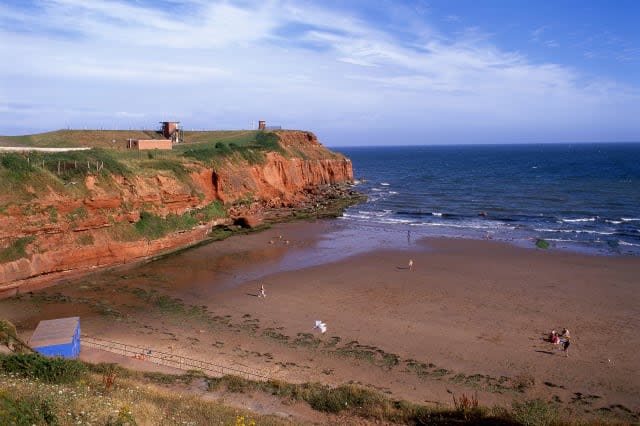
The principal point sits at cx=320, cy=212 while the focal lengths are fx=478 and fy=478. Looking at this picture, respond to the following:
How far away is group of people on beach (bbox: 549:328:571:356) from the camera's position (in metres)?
19.5

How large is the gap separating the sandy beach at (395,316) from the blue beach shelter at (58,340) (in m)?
2.45

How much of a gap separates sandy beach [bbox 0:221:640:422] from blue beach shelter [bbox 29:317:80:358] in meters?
2.45

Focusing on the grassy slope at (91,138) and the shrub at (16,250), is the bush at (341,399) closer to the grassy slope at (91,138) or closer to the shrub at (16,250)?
the shrub at (16,250)

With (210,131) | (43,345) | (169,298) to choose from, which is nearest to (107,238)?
(169,298)

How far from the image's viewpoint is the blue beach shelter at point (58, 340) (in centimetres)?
1723

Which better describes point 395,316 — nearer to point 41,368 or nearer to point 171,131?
point 41,368

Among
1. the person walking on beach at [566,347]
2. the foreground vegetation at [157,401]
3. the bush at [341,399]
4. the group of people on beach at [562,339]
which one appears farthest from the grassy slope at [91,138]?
the person walking on beach at [566,347]

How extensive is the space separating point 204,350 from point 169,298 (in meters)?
7.25

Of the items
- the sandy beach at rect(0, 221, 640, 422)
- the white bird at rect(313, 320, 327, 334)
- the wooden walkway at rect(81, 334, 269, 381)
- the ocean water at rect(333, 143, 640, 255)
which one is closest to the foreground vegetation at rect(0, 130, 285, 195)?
the sandy beach at rect(0, 221, 640, 422)

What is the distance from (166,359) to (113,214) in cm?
1721

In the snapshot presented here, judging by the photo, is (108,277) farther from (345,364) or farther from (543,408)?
(543,408)

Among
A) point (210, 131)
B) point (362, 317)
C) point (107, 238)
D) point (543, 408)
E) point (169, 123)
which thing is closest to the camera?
point (543, 408)

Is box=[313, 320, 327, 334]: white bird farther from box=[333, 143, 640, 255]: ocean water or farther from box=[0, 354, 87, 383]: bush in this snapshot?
box=[333, 143, 640, 255]: ocean water

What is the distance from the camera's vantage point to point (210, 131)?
80.9 m
